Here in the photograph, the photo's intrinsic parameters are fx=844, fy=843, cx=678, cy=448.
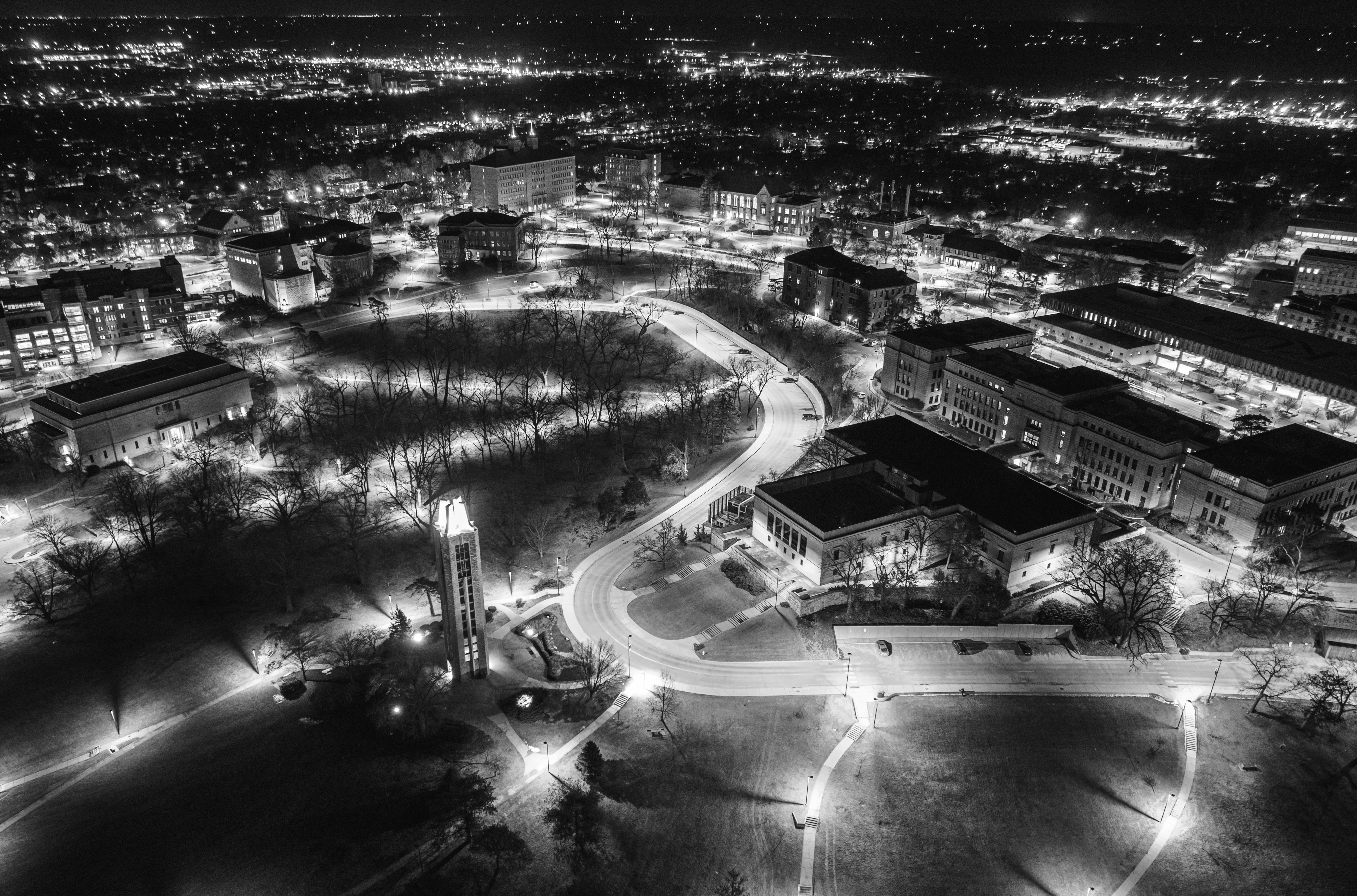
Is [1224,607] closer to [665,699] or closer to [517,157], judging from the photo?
[665,699]

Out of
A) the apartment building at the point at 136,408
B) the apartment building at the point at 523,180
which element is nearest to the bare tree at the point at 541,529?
the apartment building at the point at 136,408

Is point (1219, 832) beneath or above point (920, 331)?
beneath

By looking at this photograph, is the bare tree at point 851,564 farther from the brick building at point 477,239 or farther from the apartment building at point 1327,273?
the apartment building at point 1327,273

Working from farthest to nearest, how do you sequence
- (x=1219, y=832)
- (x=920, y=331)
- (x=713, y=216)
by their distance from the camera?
(x=713, y=216)
(x=920, y=331)
(x=1219, y=832)

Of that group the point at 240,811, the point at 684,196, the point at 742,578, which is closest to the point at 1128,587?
the point at 742,578

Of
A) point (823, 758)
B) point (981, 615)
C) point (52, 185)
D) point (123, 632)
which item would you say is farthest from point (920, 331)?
point (52, 185)

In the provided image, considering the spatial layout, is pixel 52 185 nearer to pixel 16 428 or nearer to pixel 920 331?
pixel 16 428
